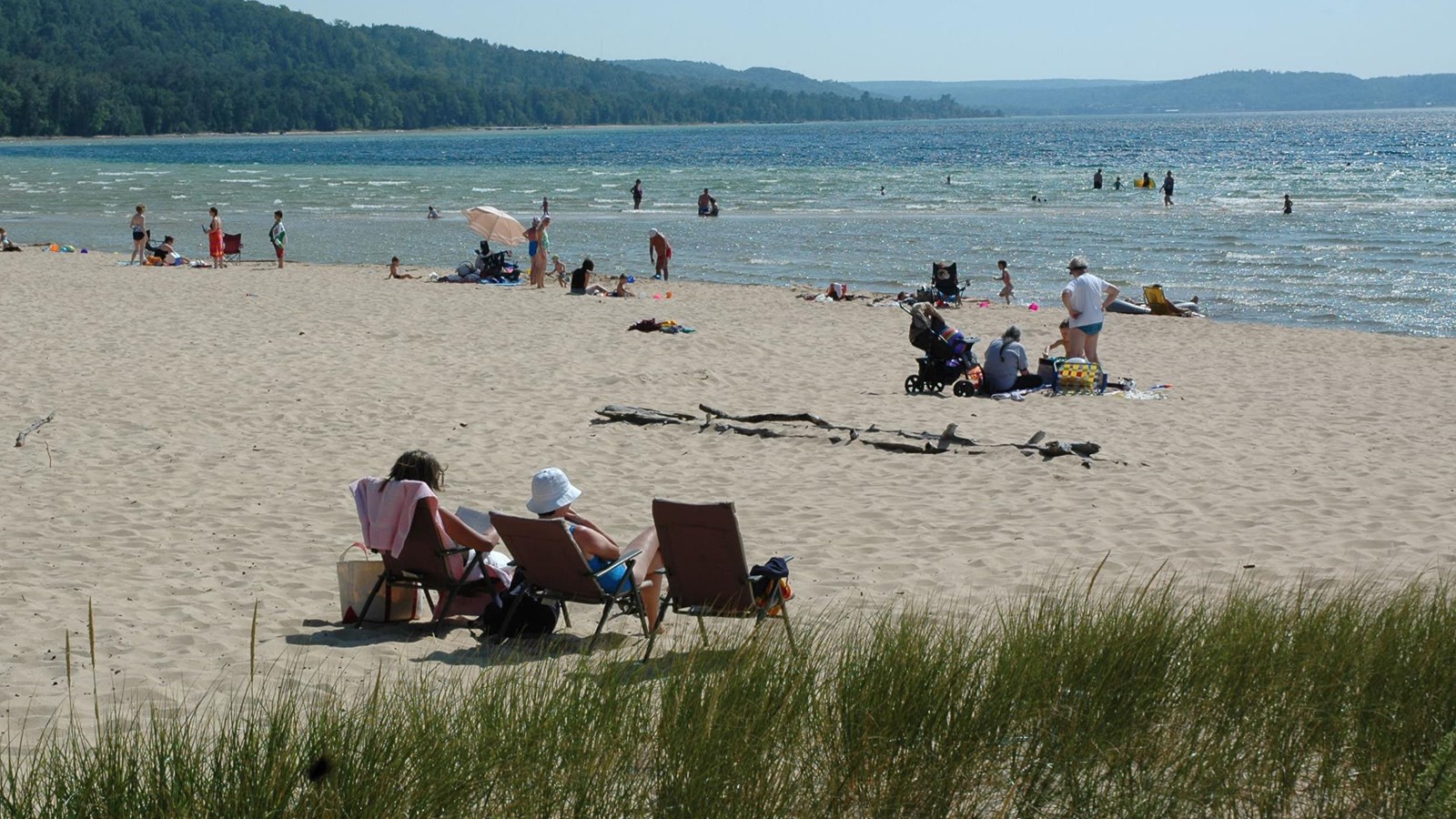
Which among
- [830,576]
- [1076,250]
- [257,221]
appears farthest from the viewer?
[257,221]

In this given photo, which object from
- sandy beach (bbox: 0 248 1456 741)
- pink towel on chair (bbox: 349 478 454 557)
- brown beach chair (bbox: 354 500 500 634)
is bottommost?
sandy beach (bbox: 0 248 1456 741)

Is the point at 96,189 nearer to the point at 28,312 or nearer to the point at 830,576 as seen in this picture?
the point at 28,312

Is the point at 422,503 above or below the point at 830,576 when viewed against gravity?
above

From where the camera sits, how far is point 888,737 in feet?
12.0

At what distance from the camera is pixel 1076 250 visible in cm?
2950

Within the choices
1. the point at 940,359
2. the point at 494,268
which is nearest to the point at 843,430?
the point at 940,359

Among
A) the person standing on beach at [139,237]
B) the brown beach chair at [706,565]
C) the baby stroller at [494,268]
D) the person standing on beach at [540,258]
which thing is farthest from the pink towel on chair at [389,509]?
the person standing on beach at [139,237]

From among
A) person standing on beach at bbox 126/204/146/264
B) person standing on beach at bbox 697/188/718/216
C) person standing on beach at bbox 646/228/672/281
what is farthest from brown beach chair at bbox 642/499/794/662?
person standing on beach at bbox 697/188/718/216

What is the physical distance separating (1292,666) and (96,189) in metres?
57.2

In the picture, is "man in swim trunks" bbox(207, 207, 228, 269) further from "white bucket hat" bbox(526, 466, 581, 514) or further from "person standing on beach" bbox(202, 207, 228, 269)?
"white bucket hat" bbox(526, 466, 581, 514)

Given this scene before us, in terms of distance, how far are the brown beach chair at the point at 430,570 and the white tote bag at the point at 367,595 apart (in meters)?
0.03

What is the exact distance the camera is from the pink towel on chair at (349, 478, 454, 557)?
5594 millimetres

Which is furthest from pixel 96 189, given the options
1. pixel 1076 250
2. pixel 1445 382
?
pixel 1445 382

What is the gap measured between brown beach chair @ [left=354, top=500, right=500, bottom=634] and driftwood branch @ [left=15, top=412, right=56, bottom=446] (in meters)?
4.59
